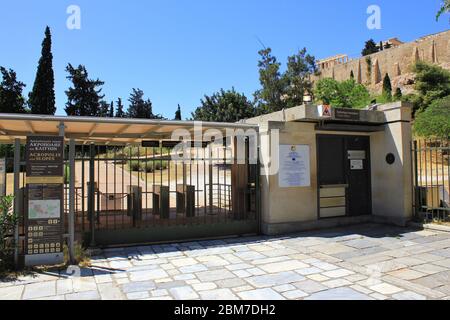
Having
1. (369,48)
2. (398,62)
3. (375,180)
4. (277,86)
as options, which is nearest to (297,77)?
(277,86)

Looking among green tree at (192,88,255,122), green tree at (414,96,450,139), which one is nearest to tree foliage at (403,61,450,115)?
green tree at (414,96,450,139)

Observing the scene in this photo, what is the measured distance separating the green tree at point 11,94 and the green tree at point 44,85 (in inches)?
166

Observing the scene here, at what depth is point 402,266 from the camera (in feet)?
18.3

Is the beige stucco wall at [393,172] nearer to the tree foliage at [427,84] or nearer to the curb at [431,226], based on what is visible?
the curb at [431,226]

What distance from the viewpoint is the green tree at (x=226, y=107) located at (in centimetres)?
2877

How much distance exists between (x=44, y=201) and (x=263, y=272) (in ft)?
11.5

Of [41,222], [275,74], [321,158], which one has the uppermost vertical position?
[275,74]

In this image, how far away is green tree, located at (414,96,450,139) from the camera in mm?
25744

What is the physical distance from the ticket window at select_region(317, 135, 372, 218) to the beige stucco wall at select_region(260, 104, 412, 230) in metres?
0.17
